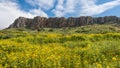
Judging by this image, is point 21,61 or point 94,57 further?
point 94,57

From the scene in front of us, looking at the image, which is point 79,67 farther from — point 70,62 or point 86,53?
point 86,53

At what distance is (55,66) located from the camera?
11000 millimetres

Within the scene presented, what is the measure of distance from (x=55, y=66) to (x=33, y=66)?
112cm

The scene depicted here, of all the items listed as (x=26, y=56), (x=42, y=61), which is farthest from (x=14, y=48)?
(x=42, y=61)

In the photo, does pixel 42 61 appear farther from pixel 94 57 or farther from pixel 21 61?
pixel 94 57

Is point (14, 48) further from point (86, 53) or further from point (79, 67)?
point (79, 67)

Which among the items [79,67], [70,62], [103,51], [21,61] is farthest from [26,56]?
[103,51]

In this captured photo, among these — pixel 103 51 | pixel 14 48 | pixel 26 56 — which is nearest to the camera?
pixel 26 56

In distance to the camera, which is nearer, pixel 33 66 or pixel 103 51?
pixel 33 66

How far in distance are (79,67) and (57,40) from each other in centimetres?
1401

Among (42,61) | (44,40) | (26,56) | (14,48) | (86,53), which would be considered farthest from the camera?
(44,40)

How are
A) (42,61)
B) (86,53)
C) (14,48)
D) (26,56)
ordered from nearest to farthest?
(42,61) < (26,56) < (86,53) < (14,48)

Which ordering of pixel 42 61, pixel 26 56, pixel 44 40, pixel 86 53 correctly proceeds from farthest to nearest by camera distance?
pixel 44 40 < pixel 86 53 < pixel 26 56 < pixel 42 61

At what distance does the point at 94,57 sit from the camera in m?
13.5
